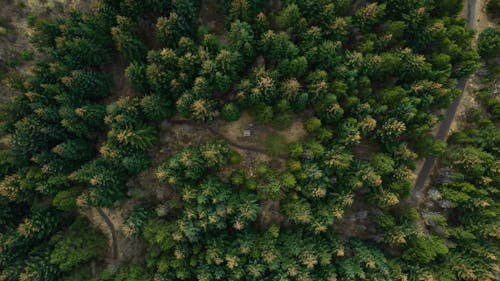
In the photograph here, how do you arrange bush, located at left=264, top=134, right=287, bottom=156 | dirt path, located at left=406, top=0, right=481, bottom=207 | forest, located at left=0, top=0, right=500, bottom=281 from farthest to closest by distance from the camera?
1. dirt path, located at left=406, top=0, right=481, bottom=207
2. bush, located at left=264, top=134, right=287, bottom=156
3. forest, located at left=0, top=0, right=500, bottom=281

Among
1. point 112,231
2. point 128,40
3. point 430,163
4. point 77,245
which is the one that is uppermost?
point 128,40

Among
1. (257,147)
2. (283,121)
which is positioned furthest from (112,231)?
(283,121)

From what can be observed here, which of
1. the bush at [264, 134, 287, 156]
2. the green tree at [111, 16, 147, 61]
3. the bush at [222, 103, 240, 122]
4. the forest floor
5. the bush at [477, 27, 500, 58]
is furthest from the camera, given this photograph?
the forest floor

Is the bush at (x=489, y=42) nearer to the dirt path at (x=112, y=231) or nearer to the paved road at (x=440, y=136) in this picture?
the paved road at (x=440, y=136)

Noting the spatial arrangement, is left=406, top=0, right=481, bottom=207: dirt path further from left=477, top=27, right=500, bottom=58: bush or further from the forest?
left=477, top=27, right=500, bottom=58: bush

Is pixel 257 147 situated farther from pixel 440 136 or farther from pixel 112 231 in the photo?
pixel 440 136

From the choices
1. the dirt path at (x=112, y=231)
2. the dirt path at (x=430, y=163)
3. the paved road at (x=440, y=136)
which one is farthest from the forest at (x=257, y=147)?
the paved road at (x=440, y=136)

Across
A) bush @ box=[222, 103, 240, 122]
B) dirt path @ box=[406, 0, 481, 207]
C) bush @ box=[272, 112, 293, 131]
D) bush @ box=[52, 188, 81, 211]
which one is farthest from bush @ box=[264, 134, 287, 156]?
bush @ box=[52, 188, 81, 211]
